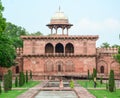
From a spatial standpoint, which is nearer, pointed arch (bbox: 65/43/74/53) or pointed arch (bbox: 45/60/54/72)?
pointed arch (bbox: 45/60/54/72)

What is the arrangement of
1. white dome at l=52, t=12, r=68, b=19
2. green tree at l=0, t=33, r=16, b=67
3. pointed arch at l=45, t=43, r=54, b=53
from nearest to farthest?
1. green tree at l=0, t=33, r=16, b=67
2. pointed arch at l=45, t=43, r=54, b=53
3. white dome at l=52, t=12, r=68, b=19

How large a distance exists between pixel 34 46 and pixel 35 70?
351 centimetres

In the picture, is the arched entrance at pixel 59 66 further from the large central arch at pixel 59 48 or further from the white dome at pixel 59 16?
the white dome at pixel 59 16

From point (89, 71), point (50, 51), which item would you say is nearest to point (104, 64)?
point (89, 71)

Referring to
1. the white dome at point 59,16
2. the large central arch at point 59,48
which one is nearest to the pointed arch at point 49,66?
the large central arch at point 59,48

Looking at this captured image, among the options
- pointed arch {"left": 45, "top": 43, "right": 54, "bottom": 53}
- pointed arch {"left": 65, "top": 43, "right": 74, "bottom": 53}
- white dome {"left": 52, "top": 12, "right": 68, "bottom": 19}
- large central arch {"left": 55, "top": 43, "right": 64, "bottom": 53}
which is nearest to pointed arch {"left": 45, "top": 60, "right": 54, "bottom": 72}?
pointed arch {"left": 45, "top": 43, "right": 54, "bottom": 53}

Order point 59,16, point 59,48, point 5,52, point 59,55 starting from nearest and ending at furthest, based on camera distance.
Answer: point 5,52 → point 59,55 → point 59,16 → point 59,48

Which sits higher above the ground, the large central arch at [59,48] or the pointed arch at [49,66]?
the large central arch at [59,48]

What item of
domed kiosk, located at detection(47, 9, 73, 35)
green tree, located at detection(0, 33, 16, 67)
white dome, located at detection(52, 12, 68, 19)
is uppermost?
white dome, located at detection(52, 12, 68, 19)

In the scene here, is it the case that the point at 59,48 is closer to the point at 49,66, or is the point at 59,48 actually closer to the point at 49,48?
the point at 49,48

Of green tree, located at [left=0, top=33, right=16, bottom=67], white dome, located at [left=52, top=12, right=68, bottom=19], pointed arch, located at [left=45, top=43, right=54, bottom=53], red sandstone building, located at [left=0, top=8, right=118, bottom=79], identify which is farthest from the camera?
white dome, located at [left=52, top=12, right=68, bottom=19]

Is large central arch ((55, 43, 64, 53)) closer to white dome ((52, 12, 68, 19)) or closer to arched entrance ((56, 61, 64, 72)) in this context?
arched entrance ((56, 61, 64, 72))

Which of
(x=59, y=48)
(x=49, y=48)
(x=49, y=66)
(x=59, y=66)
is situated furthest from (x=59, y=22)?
(x=49, y=66)

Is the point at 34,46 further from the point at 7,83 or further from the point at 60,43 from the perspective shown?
the point at 7,83
